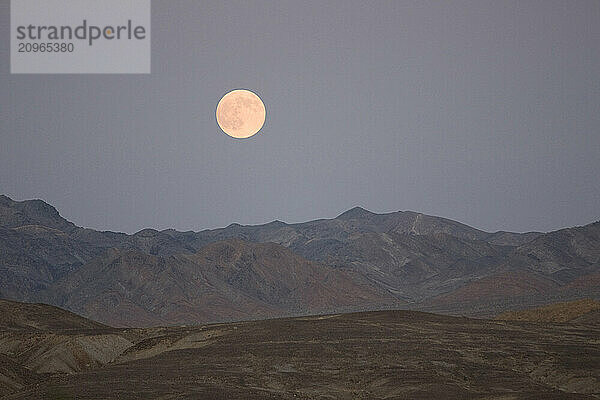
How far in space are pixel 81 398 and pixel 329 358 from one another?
20.5 metres

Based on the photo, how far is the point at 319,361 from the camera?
51.7m

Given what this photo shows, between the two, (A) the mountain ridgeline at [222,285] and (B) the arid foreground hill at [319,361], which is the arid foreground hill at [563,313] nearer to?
(B) the arid foreground hill at [319,361]

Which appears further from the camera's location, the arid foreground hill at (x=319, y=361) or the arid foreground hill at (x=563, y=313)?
the arid foreground hill at (x=563, y=313)

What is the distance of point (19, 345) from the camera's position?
66.8 m

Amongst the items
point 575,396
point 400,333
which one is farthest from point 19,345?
point 575,396

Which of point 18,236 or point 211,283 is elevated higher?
point 18,236

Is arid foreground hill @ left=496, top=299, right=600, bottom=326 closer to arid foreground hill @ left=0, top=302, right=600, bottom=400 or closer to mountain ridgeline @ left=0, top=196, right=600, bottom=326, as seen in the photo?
arid foreground hill @ left=0, top=302, right=600, bottom=400

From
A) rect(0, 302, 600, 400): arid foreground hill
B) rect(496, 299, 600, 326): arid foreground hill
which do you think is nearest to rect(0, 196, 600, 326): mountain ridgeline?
rect(496, 299, 600, 326): arid foreground hill

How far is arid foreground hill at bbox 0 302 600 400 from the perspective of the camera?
41.0 meters

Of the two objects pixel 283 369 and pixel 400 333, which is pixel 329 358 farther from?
pixel 400 333

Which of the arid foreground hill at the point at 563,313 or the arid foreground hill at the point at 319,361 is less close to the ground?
the arid foreground hill at the point at 319,361

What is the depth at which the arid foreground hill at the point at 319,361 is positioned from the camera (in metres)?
41.0

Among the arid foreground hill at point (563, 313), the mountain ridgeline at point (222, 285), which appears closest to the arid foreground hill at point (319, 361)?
the arid foreground hill at point (563, 313)

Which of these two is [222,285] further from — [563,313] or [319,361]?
[319,361]
